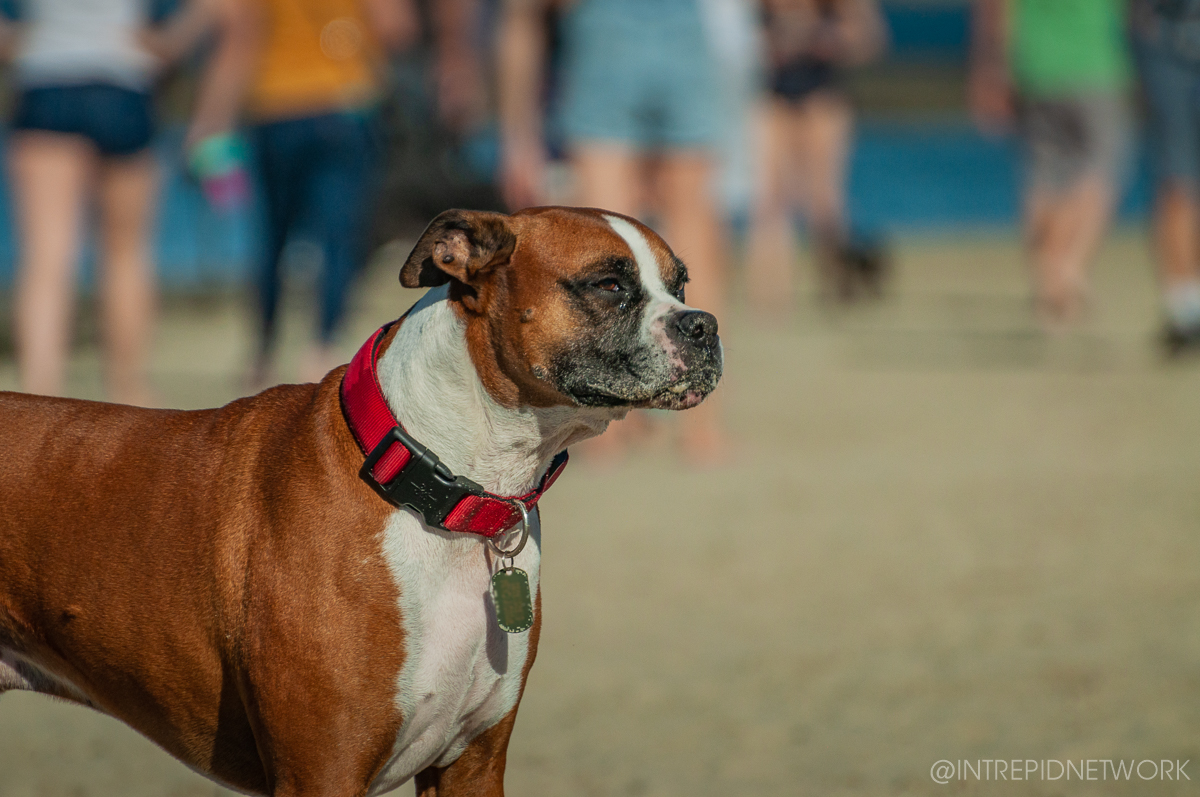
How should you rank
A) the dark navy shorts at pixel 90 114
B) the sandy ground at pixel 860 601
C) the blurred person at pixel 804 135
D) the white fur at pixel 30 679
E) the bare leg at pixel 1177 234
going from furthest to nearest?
the blurred person at pixel 804 135 → the bare leg at pixel 1177 234 → the dark navy shorts at pixel 90 114 → the sandy ground at pixel 860 601 → the white fur at pixel 30 679

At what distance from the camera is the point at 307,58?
260 inches

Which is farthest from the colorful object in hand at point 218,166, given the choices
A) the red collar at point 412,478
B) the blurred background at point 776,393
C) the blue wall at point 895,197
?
the red collar at point 412,478

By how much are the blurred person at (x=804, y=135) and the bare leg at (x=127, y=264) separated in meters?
5.43

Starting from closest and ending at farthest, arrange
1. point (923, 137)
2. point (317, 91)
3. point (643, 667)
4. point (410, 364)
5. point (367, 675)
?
point (367, 675)
point (410, 364)
point (643, 667)
point (317, 91)
point (923, 137)

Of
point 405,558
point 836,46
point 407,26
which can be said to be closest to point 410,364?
point 405,558

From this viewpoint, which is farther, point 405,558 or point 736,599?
point 736,599

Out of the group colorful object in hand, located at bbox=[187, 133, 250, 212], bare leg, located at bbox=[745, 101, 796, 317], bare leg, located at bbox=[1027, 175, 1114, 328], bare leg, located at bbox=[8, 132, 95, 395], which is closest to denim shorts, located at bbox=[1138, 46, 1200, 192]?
bare leg, located at bbox=[1027, 175, 1114, 328]

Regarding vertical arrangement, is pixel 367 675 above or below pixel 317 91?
below

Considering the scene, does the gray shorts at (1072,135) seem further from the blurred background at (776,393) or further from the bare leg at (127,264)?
the bare leg at (127,264)

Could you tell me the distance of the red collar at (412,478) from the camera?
2.46 m

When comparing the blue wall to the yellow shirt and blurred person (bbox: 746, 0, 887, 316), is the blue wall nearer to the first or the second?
blurred person (bbox: 746, 0, 887, 316)

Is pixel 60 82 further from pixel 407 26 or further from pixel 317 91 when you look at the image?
pixel 407 26

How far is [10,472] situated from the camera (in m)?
2.60

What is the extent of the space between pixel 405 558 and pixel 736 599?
259 cm
